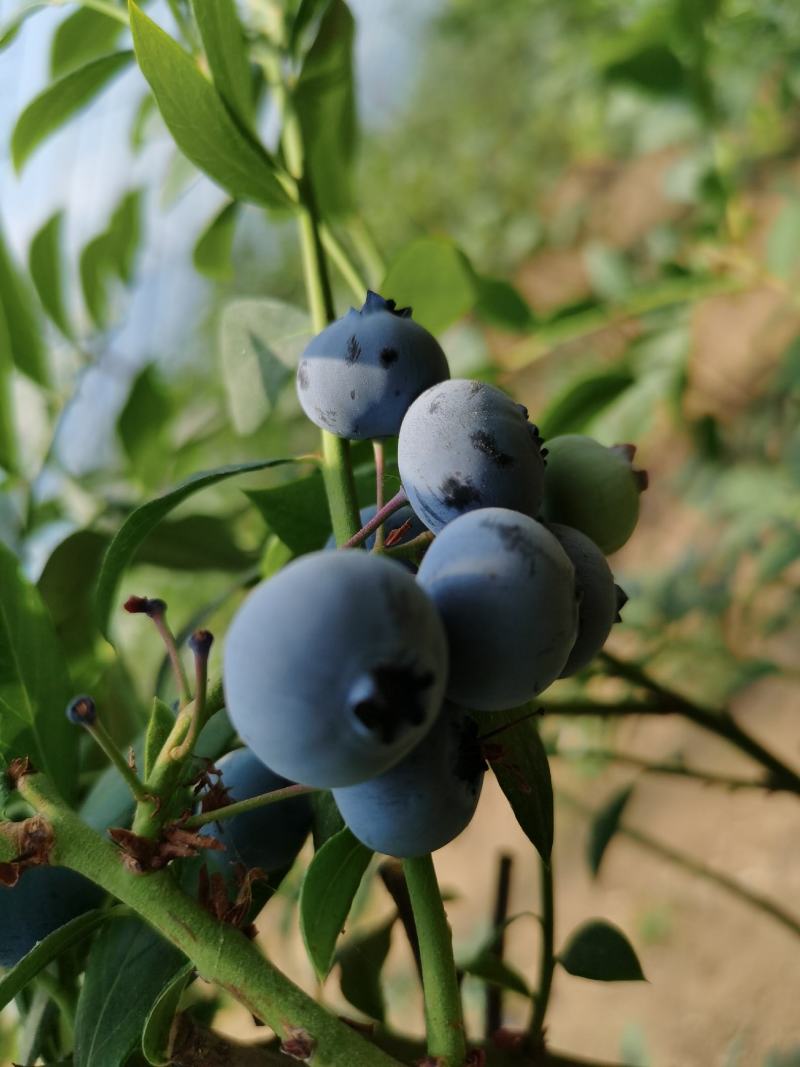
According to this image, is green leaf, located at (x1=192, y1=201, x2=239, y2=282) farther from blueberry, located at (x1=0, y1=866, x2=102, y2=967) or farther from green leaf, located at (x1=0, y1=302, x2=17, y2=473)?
blueberry, located at (x1=0, y1=866, x2=102, y2=967)

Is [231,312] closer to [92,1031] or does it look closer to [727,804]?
[92,1031]

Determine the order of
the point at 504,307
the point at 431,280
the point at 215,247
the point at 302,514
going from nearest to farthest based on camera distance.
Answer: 1. the point at 302,514
2. the point at 431,280
3. the point at 215,247
4. the point at 504,307

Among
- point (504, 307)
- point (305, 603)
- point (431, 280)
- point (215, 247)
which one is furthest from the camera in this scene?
point (504, 307)

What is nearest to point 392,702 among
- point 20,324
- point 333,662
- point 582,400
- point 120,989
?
point 333,662

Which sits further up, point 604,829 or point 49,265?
point 49,265

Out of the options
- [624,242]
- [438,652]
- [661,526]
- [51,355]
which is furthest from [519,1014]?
[624,242]

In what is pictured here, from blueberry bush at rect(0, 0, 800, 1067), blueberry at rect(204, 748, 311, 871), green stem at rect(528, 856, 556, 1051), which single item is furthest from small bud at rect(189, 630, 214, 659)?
green stem at rect(528, 856, 556, 1051)

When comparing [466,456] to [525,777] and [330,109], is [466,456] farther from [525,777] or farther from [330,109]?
[330,109]
